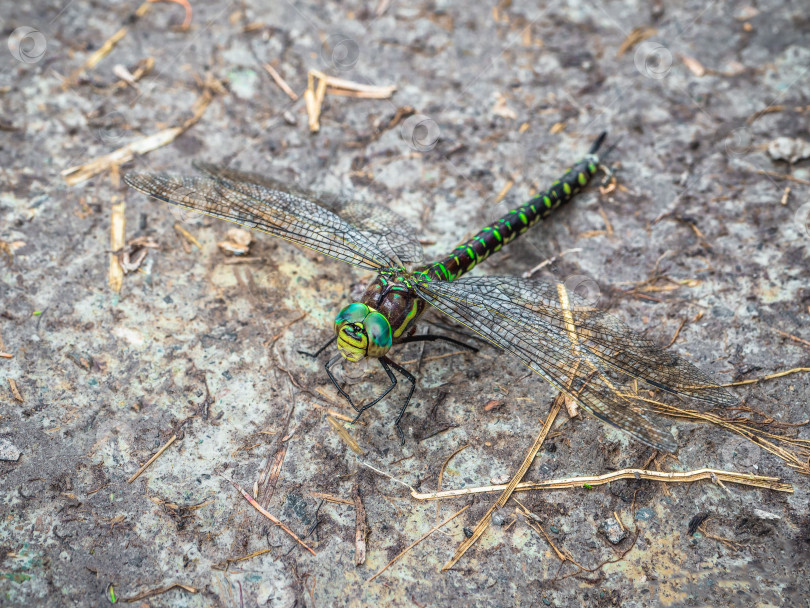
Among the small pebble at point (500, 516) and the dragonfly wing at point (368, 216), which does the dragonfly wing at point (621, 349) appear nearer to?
the dragonfly wing at point (368, 216)

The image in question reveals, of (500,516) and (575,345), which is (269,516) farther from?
(575,345)

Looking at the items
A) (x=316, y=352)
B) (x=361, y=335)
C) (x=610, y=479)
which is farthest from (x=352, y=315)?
(x=610, y=479)

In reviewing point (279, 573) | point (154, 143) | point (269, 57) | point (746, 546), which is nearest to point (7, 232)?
point (154, 143)

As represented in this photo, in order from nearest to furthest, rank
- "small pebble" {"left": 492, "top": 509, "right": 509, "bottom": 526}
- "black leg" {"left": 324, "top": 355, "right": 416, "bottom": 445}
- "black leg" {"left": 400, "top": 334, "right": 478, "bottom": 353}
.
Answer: "small pebble" {"left": 492, "top": 509, "right": 509, "bottom": 526} → "black leg" {"left": 324, "top": 355, "right": 416, "bottom": 445} → "black leg" {"left": 400, "top": 334, "right": 478, "bottom": 353}

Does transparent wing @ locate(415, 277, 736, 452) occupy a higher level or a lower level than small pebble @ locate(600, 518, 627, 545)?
higher

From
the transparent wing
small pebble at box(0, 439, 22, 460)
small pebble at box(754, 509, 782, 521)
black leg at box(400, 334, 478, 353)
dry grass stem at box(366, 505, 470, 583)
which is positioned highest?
the transparent wing

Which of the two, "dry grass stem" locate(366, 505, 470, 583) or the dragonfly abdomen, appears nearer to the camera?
"dry grass stem" locate(366, 505, 470, 583)

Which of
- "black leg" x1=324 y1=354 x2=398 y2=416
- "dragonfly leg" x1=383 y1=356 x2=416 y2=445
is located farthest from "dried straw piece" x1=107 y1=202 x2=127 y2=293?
"dragonfly leg" x1=383 y1=356 x2=416 y2=445

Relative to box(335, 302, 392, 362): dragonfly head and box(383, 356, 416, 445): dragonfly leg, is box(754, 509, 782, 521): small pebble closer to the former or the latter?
box(383, 356, 416, 445): dragonfly leg
